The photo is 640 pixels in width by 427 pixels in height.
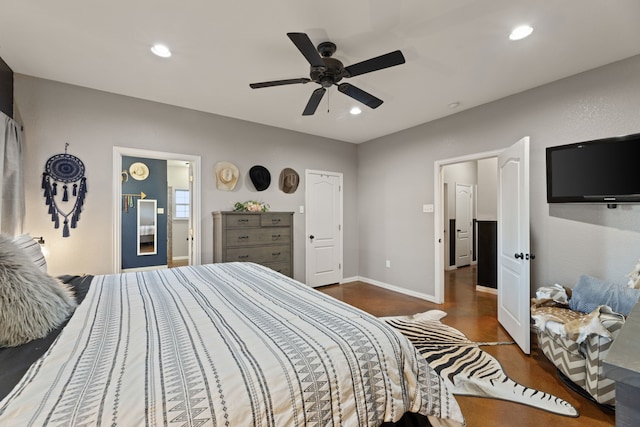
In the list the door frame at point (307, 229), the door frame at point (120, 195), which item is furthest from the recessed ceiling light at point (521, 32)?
the door frame at point (120, 195)

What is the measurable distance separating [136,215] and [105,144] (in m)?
2.89

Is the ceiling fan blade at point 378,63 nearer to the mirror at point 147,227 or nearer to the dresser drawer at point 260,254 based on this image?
the dresser drawer at point 260,254

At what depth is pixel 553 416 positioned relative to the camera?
5.74 feet

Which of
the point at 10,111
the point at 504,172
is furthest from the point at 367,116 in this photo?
the point at 10,111

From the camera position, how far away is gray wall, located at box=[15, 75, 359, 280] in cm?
280

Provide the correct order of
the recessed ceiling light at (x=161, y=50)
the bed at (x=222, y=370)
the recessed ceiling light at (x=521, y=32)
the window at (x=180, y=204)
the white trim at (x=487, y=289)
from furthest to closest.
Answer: the window at (x=180, y=204), the white trim at (x=487, y=289), the recessed ceiling light at (x=161, y=50), the recessed ceiling light at (x=521, y=32), the bed at (x=222, y=370)

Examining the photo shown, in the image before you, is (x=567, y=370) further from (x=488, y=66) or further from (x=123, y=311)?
(x=123, y=311)

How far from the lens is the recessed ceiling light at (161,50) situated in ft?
7.43

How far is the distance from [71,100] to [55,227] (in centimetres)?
136

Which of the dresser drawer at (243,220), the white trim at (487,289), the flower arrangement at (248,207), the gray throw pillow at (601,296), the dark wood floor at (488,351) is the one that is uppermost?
the flower arrangement at (248,207)

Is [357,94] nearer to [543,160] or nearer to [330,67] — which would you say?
[330,67]

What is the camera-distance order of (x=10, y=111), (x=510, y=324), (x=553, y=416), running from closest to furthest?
(x=553, y=416)
(x=10, y=111)
(x=510, y=324)

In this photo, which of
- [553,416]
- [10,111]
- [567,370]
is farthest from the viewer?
[10,111]

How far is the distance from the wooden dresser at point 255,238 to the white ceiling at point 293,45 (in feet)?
4.98
